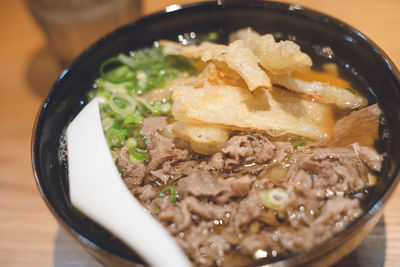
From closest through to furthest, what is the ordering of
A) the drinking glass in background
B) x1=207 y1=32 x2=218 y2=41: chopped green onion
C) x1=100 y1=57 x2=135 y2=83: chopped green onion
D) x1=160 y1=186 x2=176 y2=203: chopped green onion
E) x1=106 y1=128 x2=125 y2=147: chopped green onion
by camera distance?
x1=160 y1=186 x2=176 y2=203: chopped green onion
x1=106 y1=128 x2=125 y2=147: chopped green onion
x1=100 y1=57 x2=135 y2=83: chopped green onion
x1=207 y1=32 x2=218 y2=41: chopped green onion
the drinking glass in background

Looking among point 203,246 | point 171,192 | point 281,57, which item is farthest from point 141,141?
point 281,57

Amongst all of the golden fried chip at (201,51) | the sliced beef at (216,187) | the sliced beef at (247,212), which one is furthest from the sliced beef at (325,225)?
the golden fried chip at (201,51)

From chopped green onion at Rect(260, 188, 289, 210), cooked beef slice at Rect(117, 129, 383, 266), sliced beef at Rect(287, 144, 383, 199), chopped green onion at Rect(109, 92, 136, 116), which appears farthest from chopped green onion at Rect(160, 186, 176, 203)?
Result: chopped green onion at Rect(109, 92, 136, 116)

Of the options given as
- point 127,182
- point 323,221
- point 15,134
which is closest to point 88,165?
point 127,182

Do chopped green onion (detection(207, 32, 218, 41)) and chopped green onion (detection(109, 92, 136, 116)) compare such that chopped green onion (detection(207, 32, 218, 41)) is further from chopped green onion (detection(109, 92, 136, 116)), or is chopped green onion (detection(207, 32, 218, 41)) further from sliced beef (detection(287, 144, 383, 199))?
sliced beef (detection(287, 144, 383, 199))

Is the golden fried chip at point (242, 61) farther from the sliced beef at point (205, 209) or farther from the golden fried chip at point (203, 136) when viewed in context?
the sliced beef at point (205, 209)

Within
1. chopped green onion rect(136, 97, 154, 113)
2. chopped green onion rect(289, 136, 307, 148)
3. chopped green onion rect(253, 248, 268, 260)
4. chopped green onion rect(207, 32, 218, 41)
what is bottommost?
chopped green onion rect(253, 248, 268, 260)

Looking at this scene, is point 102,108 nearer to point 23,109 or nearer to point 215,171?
point 215,171
